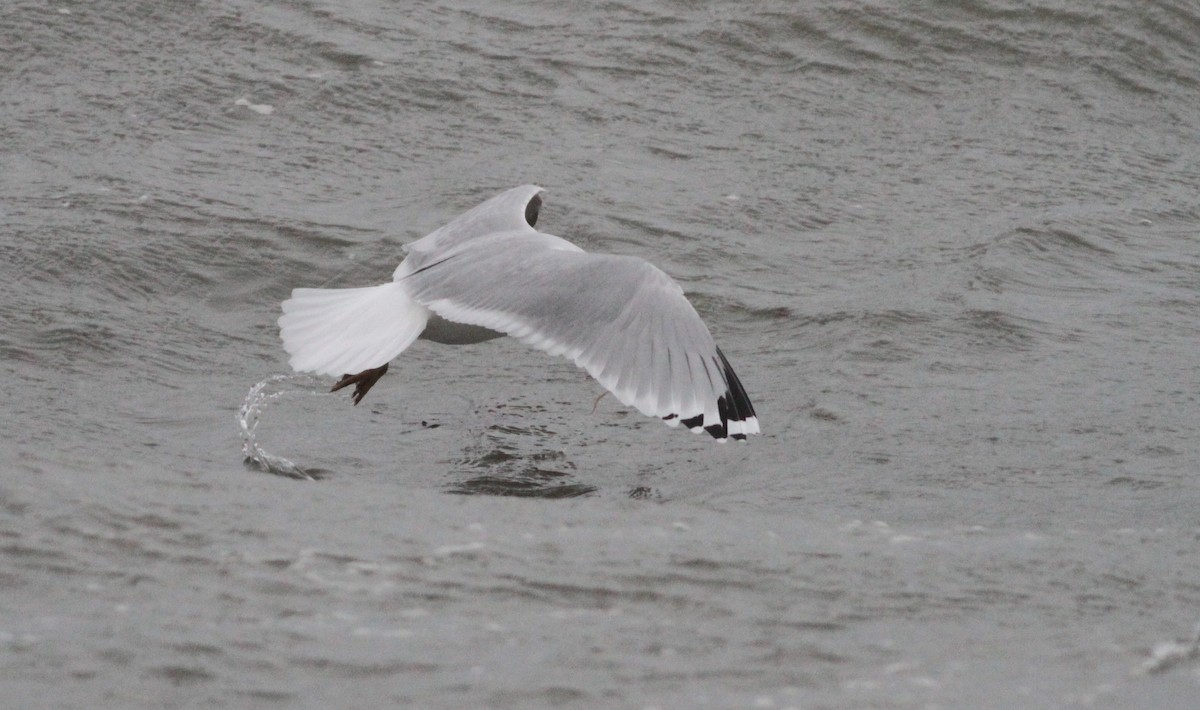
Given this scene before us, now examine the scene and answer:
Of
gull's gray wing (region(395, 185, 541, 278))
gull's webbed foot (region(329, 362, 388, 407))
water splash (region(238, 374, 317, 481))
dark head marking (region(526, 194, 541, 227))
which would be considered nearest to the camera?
water splash (region(238, 374, 317, 481))

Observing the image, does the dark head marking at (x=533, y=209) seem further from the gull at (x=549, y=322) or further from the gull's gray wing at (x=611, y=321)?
the gull's gray wing at (x=611, y=321)

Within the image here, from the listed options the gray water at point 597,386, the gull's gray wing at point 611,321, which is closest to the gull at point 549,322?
the gull's gray wing at point 611,321

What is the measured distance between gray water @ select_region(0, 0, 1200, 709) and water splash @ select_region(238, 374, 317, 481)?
0.03 metres

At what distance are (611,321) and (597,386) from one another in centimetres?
84

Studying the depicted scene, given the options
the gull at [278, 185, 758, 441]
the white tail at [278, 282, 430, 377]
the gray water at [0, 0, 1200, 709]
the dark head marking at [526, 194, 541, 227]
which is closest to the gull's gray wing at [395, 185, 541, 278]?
the dark head marking at [526, 194, 541, 227]

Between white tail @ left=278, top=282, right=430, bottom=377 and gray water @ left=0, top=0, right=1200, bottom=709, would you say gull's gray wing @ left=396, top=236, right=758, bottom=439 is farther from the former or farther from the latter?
gray water @ left=0, top=0, right=1200, bottom=709

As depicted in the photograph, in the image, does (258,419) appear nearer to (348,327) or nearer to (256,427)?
(256,427)

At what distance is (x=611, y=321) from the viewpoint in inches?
164

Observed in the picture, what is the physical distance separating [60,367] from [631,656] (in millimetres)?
2891

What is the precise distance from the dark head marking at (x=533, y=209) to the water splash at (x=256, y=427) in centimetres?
104

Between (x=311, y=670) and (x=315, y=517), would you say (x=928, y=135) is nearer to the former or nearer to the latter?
(x=315, y=517)

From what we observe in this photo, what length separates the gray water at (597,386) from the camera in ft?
7.80

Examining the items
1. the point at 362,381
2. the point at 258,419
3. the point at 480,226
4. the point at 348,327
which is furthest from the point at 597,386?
the point at 258,419

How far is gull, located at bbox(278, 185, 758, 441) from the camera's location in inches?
157
